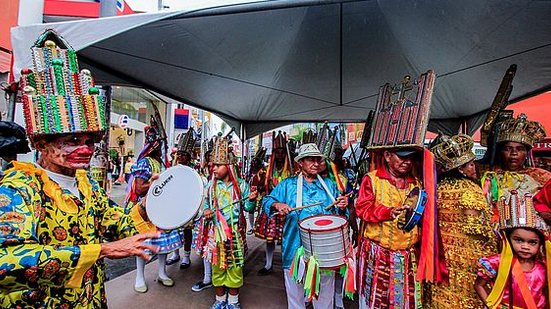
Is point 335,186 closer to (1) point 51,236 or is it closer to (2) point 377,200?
(2) point 377,200

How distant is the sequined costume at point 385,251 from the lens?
2.35 meters

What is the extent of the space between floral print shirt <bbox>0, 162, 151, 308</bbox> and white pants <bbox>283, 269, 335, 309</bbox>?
1828 millimetres

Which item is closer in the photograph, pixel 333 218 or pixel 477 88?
pixel 333 218

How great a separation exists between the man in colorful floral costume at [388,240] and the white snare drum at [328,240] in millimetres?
212

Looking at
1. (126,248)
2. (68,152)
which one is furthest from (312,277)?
(68,152)

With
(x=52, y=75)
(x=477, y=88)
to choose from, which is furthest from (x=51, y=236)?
(x=477, y=88)

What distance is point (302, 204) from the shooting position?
3031 millimetres

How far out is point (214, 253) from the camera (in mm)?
3340

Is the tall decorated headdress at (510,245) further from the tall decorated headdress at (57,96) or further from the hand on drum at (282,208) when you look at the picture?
the tall decorated headdress at (57,96)

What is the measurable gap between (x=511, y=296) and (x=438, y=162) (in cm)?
104

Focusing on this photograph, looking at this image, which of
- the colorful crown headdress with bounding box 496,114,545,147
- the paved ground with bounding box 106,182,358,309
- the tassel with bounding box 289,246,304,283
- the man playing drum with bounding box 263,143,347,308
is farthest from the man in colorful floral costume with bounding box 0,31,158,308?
the colorful crown headdress with bounding box 496,114,545,147

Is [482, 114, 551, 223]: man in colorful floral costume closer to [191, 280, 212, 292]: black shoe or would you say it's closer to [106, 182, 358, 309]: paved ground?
[106, 182, 358, 309]: paved ground

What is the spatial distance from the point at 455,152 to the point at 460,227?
0.58m

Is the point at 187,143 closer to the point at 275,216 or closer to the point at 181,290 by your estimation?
the point at 275,216
